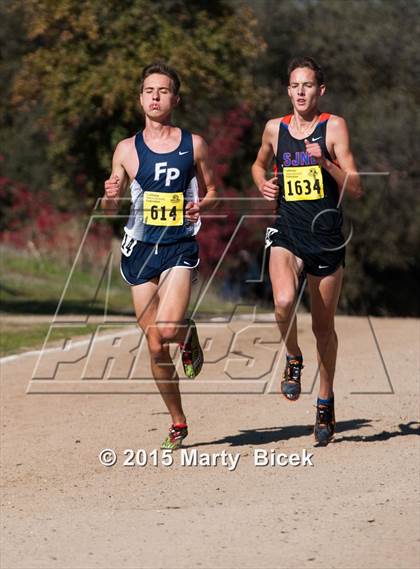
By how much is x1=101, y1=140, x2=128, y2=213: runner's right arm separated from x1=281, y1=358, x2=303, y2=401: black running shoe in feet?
5.64

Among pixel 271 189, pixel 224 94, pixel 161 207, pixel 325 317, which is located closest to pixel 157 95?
pixel 161 207

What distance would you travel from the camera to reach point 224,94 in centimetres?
2297

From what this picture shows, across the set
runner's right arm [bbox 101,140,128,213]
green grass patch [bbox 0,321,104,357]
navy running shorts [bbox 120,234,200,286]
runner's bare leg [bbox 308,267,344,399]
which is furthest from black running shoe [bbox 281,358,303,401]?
green grass patch [bbox 0,321,104,357]

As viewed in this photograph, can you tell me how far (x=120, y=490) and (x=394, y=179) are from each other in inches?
1037

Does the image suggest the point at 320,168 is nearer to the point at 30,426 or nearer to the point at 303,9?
the point at 30,426

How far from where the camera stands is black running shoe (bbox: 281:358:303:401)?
29.5 feet

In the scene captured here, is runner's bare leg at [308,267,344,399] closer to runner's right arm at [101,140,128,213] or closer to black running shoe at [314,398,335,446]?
black running shoe at [314,398,335,446]

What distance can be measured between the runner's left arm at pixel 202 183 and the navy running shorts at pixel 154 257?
0.23 metres

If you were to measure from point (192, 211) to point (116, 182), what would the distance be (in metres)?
0.56

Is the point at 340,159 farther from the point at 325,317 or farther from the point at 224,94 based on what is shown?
the point at 224,94

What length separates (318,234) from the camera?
8805 millimetres

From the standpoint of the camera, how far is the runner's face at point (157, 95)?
8633mm

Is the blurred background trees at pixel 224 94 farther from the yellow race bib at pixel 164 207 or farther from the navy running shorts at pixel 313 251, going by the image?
the yellow race bib at pixel 164 207

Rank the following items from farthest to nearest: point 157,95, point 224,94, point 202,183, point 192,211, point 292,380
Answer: point 224,94, point 292,380, point 202,183, point 157,95, point 192,211
